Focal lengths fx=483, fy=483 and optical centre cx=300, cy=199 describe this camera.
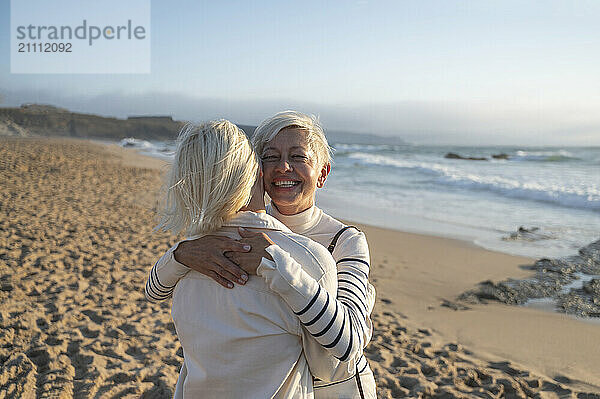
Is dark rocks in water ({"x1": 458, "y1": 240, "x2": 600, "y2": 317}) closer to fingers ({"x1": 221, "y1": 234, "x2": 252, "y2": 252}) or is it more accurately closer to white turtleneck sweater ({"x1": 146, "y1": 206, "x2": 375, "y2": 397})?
white turtleneck sweater ({"x1": 146, "y1": 206, "x2": 375, "y2": 397})

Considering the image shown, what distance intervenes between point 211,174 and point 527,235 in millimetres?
8835

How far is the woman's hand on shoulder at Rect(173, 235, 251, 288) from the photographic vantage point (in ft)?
4.63

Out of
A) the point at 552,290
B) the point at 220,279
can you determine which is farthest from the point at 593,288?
the point at 220,279

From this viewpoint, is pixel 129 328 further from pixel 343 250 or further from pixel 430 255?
pixel 430 255

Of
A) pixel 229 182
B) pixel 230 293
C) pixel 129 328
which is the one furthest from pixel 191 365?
pixel 129 328

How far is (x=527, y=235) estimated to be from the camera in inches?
354

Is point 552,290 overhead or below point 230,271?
below

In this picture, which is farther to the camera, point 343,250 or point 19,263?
point 19,263

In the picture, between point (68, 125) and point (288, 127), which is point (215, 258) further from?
point (68, 125)

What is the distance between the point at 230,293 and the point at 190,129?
1.72 ft

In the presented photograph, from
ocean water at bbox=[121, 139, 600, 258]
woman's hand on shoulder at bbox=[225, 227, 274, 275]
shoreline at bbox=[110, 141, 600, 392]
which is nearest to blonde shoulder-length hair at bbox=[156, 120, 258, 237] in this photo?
woman's hand on shoulder at bbox=[225, 227, 274, 275]

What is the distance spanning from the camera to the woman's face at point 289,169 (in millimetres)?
1961

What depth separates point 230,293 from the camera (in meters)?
1.42

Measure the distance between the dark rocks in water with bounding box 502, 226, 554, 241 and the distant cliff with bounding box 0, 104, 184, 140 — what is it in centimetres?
3183
